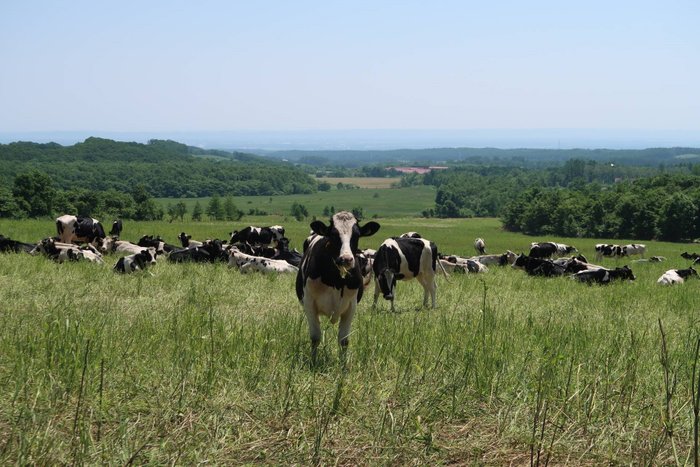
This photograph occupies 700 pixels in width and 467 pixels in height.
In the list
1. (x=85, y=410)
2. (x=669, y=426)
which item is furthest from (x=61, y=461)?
(x=669, y=426)

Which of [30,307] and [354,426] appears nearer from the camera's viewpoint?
[354,426]

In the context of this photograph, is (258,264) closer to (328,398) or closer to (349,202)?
(328,398)

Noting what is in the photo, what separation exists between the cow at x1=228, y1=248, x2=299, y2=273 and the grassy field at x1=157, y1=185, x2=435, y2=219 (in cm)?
7124

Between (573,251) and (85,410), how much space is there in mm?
38020

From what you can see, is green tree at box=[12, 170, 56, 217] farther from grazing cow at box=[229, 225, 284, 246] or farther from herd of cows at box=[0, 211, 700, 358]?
grazing cow at box=[229, 225, 284, 246]

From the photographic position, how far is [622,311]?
13820 millimetres

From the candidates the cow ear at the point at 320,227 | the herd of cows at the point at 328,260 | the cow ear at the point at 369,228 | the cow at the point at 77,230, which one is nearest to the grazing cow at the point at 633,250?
the herd of cows at the point at 328,260

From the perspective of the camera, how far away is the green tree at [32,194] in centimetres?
6228

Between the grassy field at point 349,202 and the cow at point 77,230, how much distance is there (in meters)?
67.6

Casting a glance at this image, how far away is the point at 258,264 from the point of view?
19359mm

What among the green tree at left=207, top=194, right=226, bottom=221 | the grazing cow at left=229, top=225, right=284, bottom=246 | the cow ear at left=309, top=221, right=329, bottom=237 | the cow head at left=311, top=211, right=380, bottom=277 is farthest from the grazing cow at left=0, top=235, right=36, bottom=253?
the green tree at left=207, top=194, right=226, bottom=221

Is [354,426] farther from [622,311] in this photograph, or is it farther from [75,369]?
[622,311]

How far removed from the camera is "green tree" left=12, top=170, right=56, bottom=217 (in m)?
62.3

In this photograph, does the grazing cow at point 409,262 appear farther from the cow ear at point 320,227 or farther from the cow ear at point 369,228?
the cow ear at point 320,227
